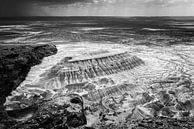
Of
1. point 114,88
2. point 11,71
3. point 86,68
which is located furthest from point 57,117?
point 86,68

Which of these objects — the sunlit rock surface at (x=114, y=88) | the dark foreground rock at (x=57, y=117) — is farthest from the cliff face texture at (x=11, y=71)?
the dark foreground rock at (x=57, y=117)

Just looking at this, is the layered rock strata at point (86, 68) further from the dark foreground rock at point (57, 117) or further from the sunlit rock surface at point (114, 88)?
the dark foreground rock at point (57, 117)

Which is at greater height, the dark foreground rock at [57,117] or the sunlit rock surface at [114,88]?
the dark foreground rock at [57,117]

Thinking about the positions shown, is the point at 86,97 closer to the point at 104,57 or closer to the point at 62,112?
the point at 62,112

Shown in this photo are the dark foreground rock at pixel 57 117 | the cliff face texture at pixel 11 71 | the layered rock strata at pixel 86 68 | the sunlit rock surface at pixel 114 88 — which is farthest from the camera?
the layered rock strata at pixel 86 68

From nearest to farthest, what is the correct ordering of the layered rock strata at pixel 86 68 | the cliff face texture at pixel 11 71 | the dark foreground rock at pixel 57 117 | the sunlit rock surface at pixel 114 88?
the dark foreground rock at pixel 57 117 < the sunlit rock surface at pixel 114 88 < the cliff face texture at pixel 11 71 < the layered rock strata at pixel 86 68

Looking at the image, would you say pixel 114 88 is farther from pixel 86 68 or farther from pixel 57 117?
pixel 57 117

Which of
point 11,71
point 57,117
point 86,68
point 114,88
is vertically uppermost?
point 57,117

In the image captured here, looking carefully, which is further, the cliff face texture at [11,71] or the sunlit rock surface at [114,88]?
the cliff face texture at [11,71]

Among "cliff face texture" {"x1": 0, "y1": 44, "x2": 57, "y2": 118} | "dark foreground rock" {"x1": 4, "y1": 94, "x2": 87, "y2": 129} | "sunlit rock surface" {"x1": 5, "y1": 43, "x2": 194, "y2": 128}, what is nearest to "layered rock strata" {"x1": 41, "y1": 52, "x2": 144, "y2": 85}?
"sunlit rock surface" {"x1": 5, "y1": 43, "x2": 194, "y2": 128}
